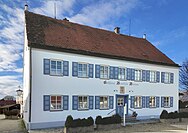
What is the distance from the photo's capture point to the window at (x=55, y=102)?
17531 millimetres

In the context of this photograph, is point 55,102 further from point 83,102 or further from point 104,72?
point 104,72

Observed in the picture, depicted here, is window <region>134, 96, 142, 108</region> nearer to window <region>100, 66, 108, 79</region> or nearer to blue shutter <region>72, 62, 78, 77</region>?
window <region>100, 66, 108, 79</region>

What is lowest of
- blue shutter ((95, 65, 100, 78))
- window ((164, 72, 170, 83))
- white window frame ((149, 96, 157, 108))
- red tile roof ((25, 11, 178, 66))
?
white window frame ((149, 96, 157, 108))

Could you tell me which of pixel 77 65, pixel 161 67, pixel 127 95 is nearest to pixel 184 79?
pixel 161 67

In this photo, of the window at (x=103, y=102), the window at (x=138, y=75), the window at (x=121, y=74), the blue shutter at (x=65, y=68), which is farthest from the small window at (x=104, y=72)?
the window at (x=138, y=75)

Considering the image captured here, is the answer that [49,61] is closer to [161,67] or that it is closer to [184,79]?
[161,67]

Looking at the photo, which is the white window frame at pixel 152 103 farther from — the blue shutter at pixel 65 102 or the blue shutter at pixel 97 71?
the blue shutter at pixel 65 102

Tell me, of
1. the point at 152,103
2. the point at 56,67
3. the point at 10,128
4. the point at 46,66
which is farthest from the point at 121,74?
the point at 10,128

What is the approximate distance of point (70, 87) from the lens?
60.2ft

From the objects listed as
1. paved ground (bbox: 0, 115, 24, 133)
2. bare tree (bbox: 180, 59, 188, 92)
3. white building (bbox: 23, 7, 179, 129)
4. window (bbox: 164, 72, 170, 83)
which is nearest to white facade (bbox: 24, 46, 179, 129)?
white building (bbox: 23, 7, 179, 129)

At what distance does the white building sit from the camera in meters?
17.1

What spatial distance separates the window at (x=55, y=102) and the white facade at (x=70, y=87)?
33cm

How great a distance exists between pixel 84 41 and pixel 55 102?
652 centimetres

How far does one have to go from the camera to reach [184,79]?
45.9 metres
